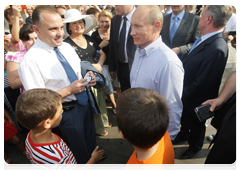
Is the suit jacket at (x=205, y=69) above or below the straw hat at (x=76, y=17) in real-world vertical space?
below

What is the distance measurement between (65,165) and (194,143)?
1918 millimetres

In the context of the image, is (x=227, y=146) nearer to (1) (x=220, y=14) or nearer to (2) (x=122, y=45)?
(1) (x=220, y=14)

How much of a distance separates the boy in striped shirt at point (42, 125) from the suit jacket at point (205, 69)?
5.45 feet

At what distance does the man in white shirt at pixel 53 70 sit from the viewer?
4.82ft

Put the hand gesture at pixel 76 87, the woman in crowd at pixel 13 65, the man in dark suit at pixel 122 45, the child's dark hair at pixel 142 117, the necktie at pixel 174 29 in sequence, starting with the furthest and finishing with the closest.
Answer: the necktie at pixel 174 29 < the man in dark suit at pixel 122 45 < the woman in crowd at pixel 13 65 < the hand gesture at pixel 76 87 < the child's dark hair at pixel 142 117

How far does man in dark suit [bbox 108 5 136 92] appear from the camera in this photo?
2611mm

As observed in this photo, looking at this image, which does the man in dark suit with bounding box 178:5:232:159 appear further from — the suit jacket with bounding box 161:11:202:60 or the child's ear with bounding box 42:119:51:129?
the child's ear with bounding box 42:119:51:129

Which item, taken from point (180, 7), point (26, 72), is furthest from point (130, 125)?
point (180, 7)

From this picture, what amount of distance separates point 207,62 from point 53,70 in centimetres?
181

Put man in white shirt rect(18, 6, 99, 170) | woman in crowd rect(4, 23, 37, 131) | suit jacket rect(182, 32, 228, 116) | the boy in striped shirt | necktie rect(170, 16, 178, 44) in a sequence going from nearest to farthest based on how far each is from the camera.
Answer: the boy in striped shirt < man in white shirt rect(18, 6, 99, 170) < suit jacket rect(182, 32, 228, 116) < woman in crowd rect(4, 23, 37, 131) < necktie rect(170, 16, 178, 44)

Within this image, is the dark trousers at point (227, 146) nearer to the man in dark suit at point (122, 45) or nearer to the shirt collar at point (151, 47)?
the shirt collar at point (151, 47)

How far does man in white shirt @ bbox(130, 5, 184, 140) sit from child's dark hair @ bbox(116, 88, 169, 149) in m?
0.57

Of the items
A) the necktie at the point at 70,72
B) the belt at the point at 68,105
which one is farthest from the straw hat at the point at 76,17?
the belt at the point at 68,105

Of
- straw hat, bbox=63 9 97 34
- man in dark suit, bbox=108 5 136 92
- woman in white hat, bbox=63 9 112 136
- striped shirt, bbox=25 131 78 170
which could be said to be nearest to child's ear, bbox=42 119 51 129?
striped shirt, bbox=25 131 78 170
